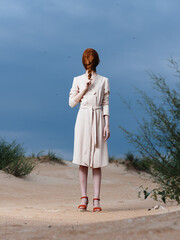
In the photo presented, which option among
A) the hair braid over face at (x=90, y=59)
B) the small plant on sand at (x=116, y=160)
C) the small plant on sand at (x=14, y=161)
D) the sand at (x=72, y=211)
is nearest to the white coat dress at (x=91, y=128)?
the hair braid over face at (x=90, y=59)

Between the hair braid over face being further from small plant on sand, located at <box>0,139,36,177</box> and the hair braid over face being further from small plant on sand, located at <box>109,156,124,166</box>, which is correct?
small plant on sand, located at <box>109,156,124,166</box>

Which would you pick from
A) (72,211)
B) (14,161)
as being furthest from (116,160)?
(72,211)

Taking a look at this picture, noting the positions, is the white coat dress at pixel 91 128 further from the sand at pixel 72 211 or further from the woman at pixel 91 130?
the sand at pixel 72 211

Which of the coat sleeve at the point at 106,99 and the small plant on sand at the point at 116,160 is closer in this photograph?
the coat sleeve at the point at 106,99

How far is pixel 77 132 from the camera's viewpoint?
602cm

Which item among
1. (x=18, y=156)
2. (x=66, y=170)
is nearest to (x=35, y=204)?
(x=18, y=156)

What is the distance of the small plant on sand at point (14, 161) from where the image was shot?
33.6ft

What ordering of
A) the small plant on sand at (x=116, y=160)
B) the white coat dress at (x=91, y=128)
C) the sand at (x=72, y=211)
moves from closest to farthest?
the sand at (x=72, y=211) < the white coat dress at (x=91, y=128) < the small plant on sand at (x=116, y=160)

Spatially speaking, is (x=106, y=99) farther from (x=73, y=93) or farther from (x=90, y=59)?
(x=90, y=59)

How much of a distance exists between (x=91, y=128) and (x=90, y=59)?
1.19m

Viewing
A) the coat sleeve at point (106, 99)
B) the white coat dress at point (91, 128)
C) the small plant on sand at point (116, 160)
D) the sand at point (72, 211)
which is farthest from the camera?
the small plant on sand at point (116, 160)

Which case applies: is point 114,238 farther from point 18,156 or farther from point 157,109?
point 18,156

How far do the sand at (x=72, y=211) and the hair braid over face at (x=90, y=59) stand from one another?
7.16ft

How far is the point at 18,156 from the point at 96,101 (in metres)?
6.24
